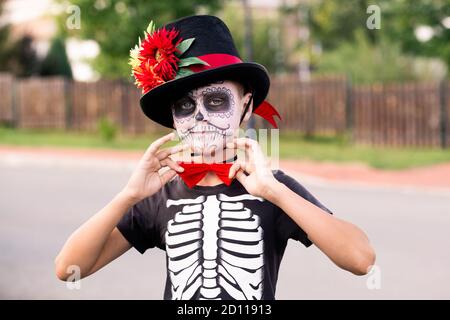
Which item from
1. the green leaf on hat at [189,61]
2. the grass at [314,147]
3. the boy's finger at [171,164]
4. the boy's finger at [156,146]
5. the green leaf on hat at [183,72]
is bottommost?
the grass at [314,147]

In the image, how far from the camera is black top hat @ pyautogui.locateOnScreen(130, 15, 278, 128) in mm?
2650

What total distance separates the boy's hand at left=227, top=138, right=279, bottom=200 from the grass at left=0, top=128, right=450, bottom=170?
16216 millimetres

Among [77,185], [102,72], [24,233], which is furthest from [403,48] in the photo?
[24,233]

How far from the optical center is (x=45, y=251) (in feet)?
30.7

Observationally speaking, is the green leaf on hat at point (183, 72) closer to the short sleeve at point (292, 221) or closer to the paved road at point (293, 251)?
the short sleeve at point (292, 221)

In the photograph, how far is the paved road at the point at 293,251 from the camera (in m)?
7.42

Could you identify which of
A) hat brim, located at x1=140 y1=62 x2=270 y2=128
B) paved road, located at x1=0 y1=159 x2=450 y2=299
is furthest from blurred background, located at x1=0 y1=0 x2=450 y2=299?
hat brim, located at x1=140 y1=62 x2=270 y2=128

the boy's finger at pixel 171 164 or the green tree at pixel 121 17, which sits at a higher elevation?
the green tree at pixel 121 17

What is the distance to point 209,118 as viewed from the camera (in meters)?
2.69

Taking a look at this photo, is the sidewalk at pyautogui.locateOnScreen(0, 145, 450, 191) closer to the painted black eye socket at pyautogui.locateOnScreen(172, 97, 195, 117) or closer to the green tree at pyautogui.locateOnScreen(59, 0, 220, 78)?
the green tree at pyautogui.locateOnScreen(59, 0, 220, 78)

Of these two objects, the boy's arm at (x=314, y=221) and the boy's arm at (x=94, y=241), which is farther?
the boy's arm at (x=94, y=241)

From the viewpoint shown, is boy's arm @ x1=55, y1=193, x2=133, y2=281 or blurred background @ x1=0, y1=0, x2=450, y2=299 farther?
blurred background @ x1=0, y1=0, x2=450, y2=299

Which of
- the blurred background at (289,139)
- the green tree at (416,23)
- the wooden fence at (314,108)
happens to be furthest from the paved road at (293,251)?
the green tree at (416,23)
